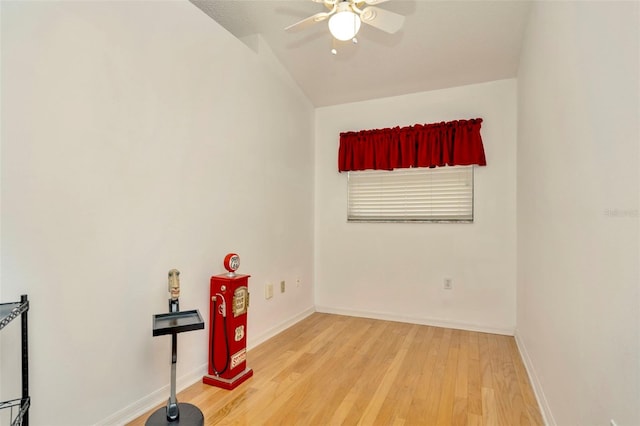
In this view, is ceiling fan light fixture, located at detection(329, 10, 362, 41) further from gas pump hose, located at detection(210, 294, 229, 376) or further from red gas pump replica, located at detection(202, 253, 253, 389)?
gas pump hose, located at detection(210, 294, 229, 376)

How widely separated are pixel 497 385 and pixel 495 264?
140 centimetres

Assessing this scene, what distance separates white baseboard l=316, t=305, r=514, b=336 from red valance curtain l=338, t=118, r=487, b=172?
5.51ft

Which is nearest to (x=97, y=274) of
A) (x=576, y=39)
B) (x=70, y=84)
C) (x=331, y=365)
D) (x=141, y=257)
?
(x=141, y=257)

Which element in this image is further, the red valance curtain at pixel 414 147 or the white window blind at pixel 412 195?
the white window blind at pixel 412 195

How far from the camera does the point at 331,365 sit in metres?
2.58

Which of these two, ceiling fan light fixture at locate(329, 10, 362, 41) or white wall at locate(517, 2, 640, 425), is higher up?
ceiling fan light fixture at locate(329, 10, 362, 41)

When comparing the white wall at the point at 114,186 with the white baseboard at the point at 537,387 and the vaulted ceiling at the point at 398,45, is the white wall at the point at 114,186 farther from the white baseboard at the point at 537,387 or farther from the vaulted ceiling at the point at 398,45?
the white baseboard at the point at 537,387

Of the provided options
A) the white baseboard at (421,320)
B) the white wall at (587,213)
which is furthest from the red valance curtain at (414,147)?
the white baseboard at (421,320)

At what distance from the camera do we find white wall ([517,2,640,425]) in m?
0.98

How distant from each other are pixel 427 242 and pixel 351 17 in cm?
246

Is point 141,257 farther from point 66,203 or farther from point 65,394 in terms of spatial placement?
point 65,394

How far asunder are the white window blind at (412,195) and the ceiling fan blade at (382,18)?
1.81m

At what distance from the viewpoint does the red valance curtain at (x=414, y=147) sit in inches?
135

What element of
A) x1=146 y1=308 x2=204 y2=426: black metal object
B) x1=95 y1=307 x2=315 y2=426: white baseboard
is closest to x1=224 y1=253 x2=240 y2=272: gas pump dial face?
x1=146 y1=308 x2=204 y2=426: black metal object
